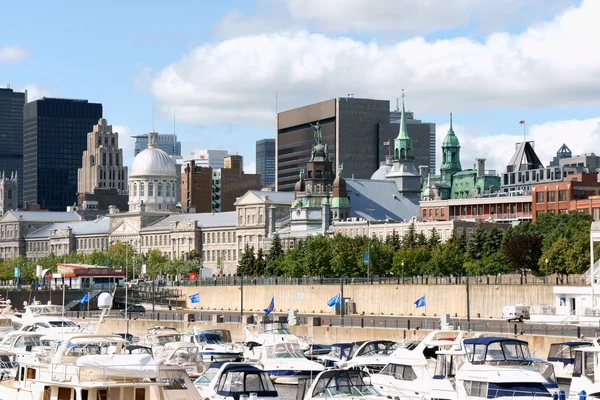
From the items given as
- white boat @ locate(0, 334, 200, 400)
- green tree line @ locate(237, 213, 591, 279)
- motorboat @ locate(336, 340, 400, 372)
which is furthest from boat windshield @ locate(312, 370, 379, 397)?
green tree line @ locate(237, 213, 591, 279)

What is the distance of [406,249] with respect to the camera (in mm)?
166375

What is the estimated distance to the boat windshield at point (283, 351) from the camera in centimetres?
6831

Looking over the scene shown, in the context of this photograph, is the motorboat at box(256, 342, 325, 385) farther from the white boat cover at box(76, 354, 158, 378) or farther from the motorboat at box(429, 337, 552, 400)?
the white boat cover at box(76, 354, 158, 378)

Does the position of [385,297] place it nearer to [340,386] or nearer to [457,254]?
[457,254]

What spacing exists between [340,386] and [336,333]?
41.1 meters

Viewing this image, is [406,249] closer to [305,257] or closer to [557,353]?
[305,257]

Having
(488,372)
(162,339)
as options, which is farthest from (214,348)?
(488,372)

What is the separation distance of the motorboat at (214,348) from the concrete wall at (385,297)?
3724cm

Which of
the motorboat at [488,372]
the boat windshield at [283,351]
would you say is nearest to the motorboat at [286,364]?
the boat windshield at [283,351]

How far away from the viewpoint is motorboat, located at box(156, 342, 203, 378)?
2613 inches

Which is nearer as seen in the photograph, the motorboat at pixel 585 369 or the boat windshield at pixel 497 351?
the boat windshield at pixel 497 351

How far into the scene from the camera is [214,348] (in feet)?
250

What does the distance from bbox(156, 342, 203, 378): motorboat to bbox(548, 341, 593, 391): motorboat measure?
666 inches

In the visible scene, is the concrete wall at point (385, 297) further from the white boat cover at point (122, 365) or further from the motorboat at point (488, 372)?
the white boat cover at point (122, 365)
